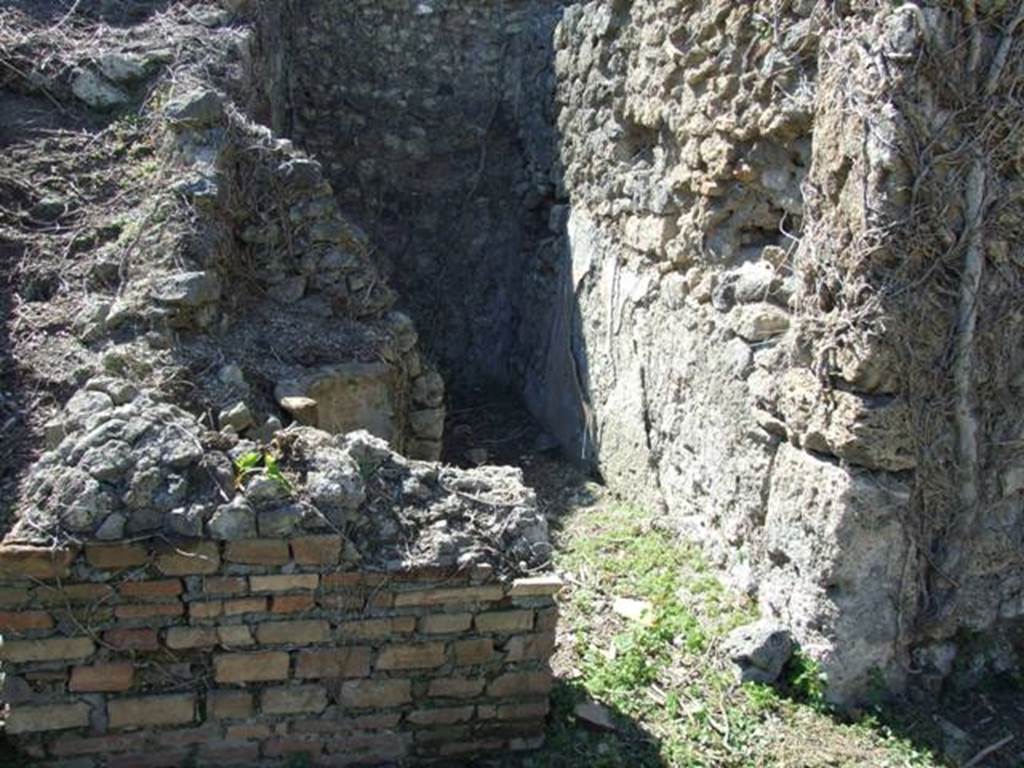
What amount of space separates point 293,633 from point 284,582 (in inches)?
6.4

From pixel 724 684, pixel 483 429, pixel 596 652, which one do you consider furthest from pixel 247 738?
pixel 483 429

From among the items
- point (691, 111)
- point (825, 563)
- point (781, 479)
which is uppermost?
point (691, 111)

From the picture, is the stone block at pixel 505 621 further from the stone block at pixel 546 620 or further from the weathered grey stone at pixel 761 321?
the weathered grey stone at pixel 761 321

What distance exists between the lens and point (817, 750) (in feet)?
10.7

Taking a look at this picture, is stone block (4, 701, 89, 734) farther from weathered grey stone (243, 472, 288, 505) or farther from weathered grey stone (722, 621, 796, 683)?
weathered grey stone (722, 621, 796, 683)

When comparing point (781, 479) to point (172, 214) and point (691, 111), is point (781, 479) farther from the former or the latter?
point (172, 214)

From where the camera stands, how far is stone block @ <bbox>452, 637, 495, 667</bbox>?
114 inches

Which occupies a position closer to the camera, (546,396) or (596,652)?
(596,652)

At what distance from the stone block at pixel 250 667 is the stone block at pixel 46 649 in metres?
0.35

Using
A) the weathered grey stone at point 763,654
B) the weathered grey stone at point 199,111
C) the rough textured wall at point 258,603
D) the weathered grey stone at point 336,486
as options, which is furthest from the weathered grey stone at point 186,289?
the weathered grey stone at point 763,654

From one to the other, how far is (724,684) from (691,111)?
259 cm

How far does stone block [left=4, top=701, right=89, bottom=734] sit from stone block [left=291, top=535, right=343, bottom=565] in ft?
2.42

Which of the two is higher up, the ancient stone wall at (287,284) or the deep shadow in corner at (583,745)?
the ancient stone wall at (287,284)

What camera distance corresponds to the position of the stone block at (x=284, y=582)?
2.73 metres
